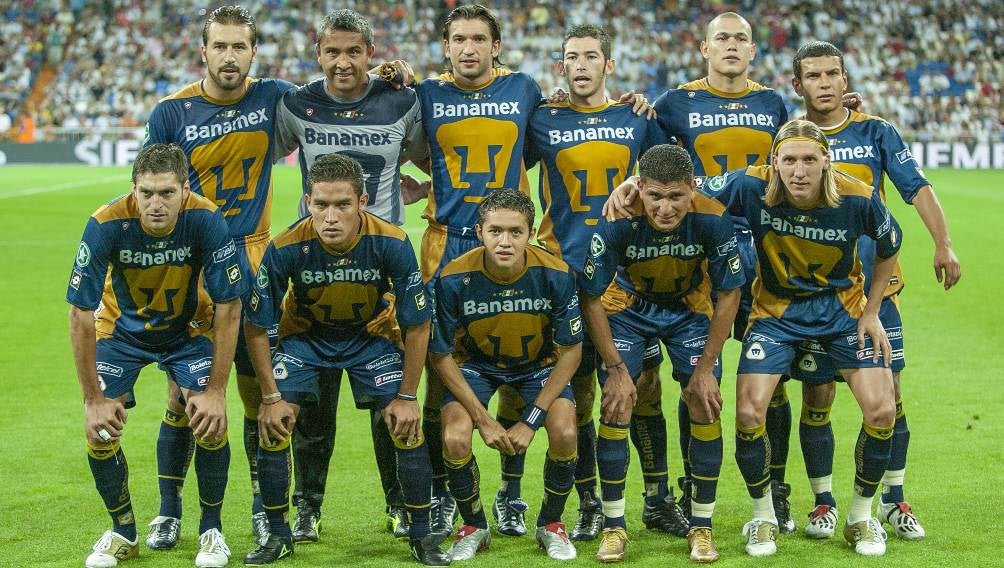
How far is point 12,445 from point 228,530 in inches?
94.3

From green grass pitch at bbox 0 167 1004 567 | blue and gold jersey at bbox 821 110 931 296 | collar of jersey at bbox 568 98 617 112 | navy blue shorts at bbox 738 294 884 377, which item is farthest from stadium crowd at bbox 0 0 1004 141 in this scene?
navy blue shorts at bbox 738 294 884 377

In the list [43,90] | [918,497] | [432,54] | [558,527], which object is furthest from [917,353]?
[43,90]

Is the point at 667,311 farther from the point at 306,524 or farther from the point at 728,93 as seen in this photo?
the point at 306,524

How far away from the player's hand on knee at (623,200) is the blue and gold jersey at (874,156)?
121 centimetres

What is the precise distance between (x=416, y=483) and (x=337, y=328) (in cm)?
87

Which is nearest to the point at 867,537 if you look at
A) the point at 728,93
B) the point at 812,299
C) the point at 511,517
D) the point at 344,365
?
the point at 812,299

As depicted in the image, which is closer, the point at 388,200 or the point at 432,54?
the point at 388,200

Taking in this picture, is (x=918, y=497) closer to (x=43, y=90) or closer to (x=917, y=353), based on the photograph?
(x=917, y=353)

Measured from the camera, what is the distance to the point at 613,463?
6.02 m

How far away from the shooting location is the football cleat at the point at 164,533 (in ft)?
19.9

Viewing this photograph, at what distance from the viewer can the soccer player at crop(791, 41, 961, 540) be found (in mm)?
6234

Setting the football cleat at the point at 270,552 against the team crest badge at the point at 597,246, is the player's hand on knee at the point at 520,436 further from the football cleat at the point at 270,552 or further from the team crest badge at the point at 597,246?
the football cleat at the point at 270,552

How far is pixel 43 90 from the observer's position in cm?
3503

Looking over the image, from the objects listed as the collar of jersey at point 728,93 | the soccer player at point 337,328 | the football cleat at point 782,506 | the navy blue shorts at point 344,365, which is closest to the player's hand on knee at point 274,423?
the soccer player at point 337,328
